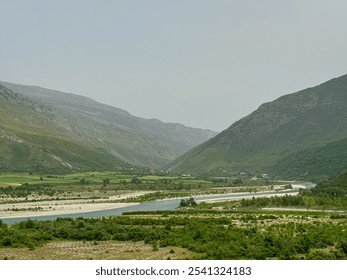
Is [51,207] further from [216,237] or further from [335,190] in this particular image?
[216,237]

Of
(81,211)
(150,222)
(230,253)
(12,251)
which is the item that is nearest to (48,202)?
(81,211)

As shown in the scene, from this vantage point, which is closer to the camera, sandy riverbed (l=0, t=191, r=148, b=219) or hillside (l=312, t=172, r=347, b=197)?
sandy riverbed (l=0, t=191, r=148, b=219)

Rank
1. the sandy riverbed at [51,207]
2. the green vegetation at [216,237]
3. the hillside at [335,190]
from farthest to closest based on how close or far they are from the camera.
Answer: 1. the hillside at [335,190]
2. the sandy riverbed at [51,207]
3. the green vegetation at [216,237]

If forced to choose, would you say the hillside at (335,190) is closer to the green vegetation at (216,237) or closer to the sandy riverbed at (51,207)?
the sandy riverbed at (51,207)

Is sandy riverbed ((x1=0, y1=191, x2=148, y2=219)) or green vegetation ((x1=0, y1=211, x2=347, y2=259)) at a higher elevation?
green vegetation ((x1=0, y1=211, x2=347, y2=259))

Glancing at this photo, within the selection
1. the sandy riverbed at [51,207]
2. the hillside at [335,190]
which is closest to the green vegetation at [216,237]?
the sandy riverbed at [51,207]

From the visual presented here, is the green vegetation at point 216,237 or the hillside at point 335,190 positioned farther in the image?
the hillside at point 335,190

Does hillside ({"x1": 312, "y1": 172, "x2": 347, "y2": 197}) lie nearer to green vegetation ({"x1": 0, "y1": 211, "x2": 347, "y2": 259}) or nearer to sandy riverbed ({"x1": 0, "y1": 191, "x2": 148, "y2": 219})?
sandy riverbed ({"x1": 0, "y1": 191, "x2": 148, "y2": 219})

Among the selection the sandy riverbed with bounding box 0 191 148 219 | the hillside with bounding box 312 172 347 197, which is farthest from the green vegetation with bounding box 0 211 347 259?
the hillside with bounding box 312 172 347 197

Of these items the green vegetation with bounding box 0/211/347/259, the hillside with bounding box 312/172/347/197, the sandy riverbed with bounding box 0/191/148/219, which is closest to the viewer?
the green vegetation with bounding box 0/211/347/259

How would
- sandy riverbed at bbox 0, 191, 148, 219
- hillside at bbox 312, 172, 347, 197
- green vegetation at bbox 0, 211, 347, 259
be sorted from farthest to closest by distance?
hillside at bbox 312, 172, 347, 197 → sandy riverbed at bbox 0, 191, 148, 219 → green vegetation at bbox 0, 211, 347, 259

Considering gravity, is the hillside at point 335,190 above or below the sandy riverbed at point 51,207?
above
